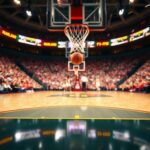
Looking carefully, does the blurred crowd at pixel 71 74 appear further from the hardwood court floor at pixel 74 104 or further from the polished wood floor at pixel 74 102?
the hardwood court floor at pixel 74 104

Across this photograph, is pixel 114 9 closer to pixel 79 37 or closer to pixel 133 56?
pixel 133 56

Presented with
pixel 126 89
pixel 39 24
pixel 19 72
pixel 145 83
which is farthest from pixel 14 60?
pixel 145 83

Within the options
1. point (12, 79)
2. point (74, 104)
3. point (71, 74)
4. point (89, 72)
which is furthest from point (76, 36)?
point (89, 72)

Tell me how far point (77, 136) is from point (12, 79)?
1932 centimetres

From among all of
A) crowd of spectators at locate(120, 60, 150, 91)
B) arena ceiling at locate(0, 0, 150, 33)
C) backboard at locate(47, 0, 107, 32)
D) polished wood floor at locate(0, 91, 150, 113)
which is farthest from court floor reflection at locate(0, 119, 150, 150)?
arena ceiling at locate(0, 0, 150, 33)

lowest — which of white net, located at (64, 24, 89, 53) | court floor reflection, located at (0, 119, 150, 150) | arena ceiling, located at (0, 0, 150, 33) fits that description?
court floor reflection, located at (0, 119, 150, 150)

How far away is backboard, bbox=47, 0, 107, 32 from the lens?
1030cm

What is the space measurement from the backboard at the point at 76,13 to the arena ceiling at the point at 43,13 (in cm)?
1025

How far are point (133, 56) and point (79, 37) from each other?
15212 mm

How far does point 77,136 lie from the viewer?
313cm

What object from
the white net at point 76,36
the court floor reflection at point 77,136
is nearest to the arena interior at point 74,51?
the white net at point 76,36

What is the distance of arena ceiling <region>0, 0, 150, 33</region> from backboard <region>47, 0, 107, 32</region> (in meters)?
10.3

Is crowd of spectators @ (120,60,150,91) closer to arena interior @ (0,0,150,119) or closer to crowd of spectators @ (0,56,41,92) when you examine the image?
arena interior @ (0,0,150,119)

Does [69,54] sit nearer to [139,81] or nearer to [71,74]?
[71,74]
